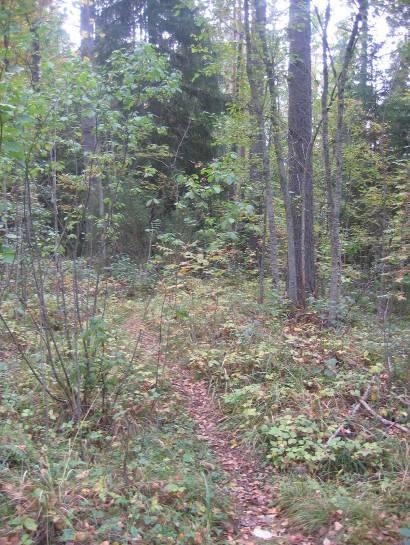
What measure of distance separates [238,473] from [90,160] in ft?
11.2

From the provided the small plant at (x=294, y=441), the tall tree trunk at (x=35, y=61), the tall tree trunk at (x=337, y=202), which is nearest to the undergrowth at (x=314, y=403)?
the small plant at (x=294, y=441)

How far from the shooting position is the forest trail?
11.2 feet

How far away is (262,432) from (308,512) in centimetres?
115

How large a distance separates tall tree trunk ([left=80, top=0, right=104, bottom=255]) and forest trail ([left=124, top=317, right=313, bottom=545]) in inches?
76.3

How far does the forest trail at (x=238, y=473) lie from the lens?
342 centimetres

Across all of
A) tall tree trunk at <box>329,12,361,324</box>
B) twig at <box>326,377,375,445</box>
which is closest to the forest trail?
twig at <box>326,377,375,445</box>

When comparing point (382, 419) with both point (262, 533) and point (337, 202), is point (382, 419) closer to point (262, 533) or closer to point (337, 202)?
point (262, 533)

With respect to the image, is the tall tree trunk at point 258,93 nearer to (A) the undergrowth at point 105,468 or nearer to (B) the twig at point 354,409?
(B) the twig at point 354,409

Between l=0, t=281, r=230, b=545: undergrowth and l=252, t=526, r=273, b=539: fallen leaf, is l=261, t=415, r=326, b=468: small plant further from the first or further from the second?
l=252, t=526, r=273, b=539: fallen leaf

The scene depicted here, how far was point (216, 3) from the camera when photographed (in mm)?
7426

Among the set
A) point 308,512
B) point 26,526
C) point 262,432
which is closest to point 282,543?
point 308,512

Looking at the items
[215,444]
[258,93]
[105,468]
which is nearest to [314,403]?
[215,444]

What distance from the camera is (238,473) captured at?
14.0 ft

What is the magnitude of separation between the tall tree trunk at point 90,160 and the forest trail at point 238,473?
6.36 feet
